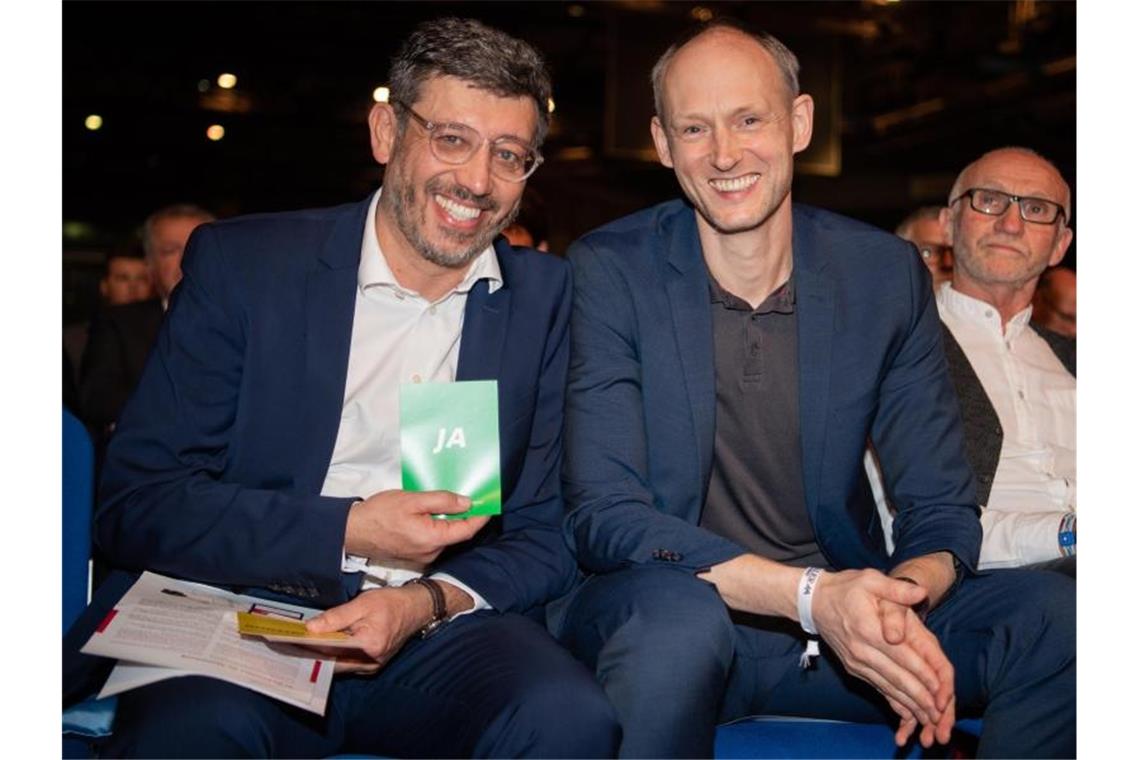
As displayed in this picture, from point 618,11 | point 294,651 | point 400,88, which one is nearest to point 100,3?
point 618,11

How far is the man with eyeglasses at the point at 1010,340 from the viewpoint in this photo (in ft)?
10.8

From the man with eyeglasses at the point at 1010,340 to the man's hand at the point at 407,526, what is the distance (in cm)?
161

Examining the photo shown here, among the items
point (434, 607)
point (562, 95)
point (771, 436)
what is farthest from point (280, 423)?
point (562, 95)

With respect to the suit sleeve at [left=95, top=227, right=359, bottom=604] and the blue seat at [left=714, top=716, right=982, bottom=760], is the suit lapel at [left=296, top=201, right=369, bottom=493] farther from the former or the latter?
the blue seat at [left=714, top=716, right=982, bottom=760]

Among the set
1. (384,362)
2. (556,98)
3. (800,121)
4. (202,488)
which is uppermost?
(556,98)

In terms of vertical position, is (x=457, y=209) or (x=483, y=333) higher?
(x=457, y=209)

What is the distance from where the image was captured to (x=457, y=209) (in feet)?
8.13

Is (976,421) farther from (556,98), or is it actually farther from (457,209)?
(556,98)

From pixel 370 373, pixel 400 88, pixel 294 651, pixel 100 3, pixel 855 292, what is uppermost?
pixel 100 3

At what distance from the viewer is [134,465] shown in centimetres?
227

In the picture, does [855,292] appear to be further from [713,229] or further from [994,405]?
[994,405]

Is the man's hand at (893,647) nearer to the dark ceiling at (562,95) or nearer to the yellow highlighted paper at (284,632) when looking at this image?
the yellow highlighted paper at (284,632)

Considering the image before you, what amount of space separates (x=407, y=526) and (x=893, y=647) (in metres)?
0.88
